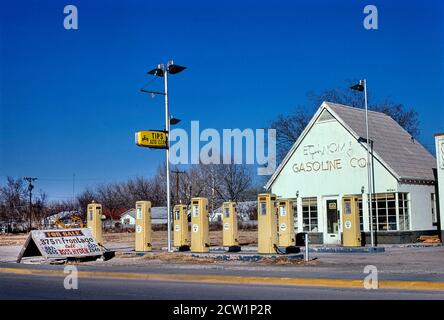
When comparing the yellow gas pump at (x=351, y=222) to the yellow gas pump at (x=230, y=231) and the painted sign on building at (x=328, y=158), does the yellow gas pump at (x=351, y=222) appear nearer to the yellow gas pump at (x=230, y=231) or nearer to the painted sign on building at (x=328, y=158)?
the painted sign on building at (x=328, y=158)

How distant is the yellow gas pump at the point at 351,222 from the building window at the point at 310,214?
4986mm

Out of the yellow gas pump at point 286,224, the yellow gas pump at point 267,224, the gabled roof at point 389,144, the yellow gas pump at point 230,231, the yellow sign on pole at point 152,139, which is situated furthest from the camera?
the gabled roof at point 389,144

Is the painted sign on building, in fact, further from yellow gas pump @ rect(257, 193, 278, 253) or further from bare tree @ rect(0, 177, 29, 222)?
bare tree @ rect(0, 177, 29, 222)

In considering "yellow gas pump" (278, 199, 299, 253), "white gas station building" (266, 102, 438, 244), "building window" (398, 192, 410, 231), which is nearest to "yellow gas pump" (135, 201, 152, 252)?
"yellow gas pump" (278, 199, 299, 253)

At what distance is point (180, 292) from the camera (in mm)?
13594

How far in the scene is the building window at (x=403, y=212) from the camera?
1191 inches

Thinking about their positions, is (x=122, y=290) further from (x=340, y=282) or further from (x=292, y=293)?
(x=340, y=282)

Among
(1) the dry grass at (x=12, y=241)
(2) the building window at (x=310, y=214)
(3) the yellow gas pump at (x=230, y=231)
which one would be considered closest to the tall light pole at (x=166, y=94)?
(3) the yellow gas pump at (x=230, y=231)

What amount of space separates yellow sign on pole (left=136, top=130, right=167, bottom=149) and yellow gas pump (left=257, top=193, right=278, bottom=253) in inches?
220

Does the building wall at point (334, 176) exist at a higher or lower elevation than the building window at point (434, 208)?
higher

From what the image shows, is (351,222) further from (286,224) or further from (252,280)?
(252,280)

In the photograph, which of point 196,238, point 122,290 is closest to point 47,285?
point 122,290

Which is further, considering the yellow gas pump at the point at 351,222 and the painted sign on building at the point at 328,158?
the painted sign on building at the point at 328,158

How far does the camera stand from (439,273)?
638 inches
